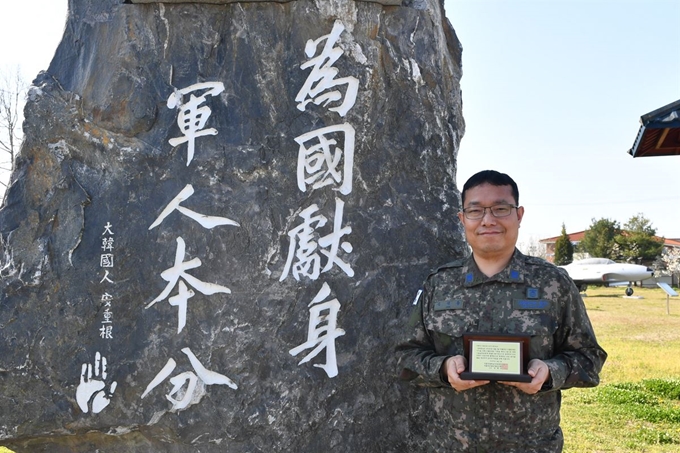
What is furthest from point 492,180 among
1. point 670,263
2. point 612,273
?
point 670,263

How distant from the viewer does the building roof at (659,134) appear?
509cm

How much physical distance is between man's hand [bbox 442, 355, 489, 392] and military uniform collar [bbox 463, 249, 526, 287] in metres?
0.39

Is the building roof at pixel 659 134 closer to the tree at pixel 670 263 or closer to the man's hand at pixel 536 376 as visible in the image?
the man's hand at pixel 536 376

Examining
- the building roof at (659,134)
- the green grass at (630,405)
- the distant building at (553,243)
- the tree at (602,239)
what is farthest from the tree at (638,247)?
the building roof at (659,134)

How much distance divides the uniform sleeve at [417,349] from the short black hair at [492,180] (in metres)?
0.52

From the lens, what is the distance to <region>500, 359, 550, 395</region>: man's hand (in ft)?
7.88

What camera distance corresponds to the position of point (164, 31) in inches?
140

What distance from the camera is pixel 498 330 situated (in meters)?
2.66

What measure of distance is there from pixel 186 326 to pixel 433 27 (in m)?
2.20

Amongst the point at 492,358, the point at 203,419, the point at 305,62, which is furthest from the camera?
the point at 305,62

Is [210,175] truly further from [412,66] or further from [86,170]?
[412,66]

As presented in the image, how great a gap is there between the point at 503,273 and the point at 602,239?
1822 inches

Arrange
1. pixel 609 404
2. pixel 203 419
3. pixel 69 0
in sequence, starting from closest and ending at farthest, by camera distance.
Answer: pixel 203 419 < pixel 69 0 < pixel 609 404

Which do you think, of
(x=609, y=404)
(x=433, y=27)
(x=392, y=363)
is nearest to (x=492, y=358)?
(x=392, y=363)
